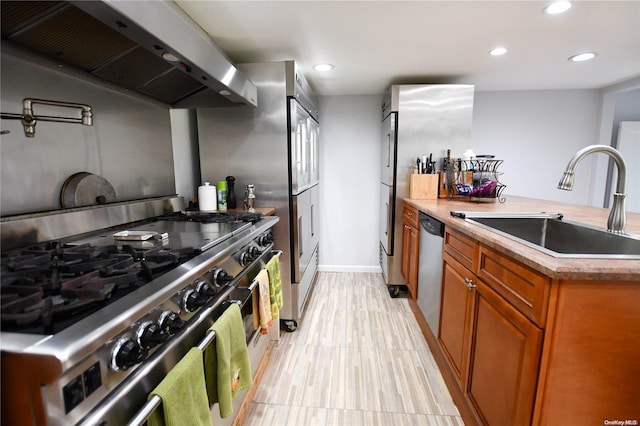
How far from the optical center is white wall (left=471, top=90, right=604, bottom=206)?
3.35 meters

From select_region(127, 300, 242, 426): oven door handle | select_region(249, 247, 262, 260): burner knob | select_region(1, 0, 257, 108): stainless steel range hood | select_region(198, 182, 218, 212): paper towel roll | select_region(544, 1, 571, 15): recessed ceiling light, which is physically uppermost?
select_region(544, 1, 571, 15): recessed ceiling light

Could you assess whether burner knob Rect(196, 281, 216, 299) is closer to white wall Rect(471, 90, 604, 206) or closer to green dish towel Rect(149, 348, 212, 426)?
green dish towel Rect(149, 348, 212, 426)

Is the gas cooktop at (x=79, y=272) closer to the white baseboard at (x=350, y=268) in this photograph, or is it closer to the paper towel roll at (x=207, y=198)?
the paper towel roll at (x=207, y=198)

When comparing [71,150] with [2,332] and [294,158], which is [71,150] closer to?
[2,332]

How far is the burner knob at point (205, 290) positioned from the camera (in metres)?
0.94

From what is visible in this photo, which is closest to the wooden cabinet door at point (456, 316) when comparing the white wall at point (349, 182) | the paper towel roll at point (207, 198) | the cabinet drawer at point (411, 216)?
the cabinet drawer at point (411, 216)

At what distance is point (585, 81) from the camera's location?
300 cm

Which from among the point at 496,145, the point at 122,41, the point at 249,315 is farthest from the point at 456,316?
the point at 496,145

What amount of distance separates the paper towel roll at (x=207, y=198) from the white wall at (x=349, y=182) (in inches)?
69.3

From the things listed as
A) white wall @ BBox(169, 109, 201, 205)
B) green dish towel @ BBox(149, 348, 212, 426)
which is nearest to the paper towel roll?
white wall @ BBox(169, 109, 201, 205)

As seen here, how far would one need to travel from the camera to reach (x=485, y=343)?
123 centimetres

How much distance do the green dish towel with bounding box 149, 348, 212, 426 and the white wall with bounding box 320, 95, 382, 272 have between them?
9.27 ft

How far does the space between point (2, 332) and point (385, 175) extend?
301 centimetres

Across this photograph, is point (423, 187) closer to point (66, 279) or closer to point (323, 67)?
point (323, 67)
